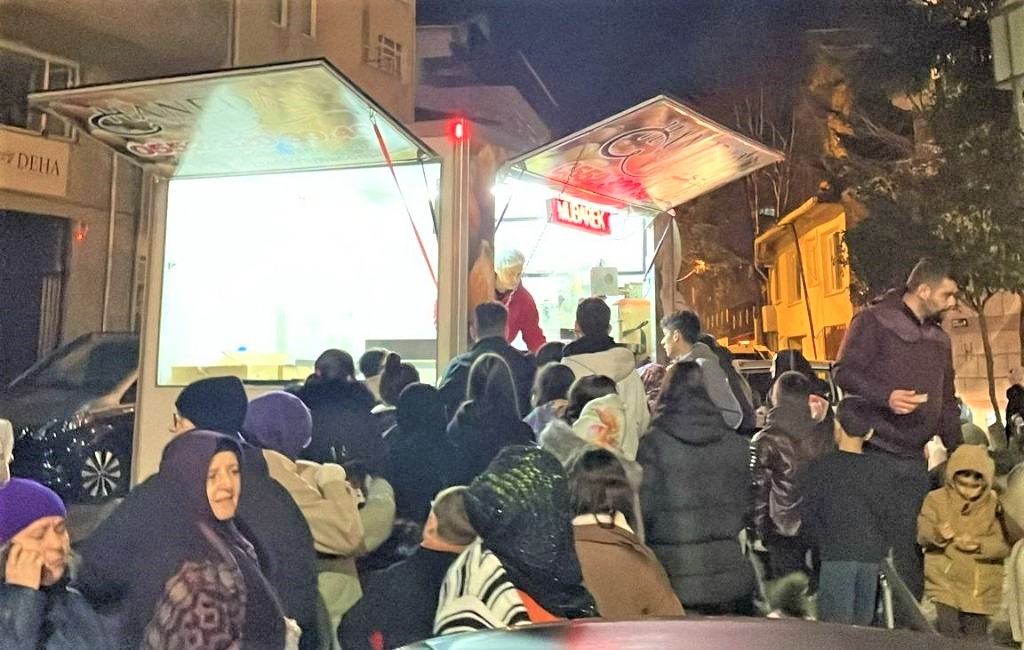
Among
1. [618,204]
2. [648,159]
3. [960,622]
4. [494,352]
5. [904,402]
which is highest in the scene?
[648,159]

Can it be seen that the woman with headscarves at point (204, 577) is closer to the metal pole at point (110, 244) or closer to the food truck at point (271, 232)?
the food truck at point (271, 232)

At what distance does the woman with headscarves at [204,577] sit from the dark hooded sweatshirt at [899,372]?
1.29 meters

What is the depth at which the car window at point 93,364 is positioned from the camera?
153 cm

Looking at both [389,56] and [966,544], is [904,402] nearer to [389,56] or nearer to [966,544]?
[966,544]

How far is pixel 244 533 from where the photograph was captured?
56.9 inches

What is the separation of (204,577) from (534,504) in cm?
66

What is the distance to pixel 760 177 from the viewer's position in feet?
5.32

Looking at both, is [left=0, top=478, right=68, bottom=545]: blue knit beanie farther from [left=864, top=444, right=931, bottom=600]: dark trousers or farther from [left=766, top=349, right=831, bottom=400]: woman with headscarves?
[left=864, top=444, right=931, bottom=600]: dark trousers

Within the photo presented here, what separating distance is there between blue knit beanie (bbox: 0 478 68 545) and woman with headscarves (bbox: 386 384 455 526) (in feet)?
2.20

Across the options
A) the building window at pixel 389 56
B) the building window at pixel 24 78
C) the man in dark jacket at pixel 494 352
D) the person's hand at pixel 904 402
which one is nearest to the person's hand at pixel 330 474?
the man in dark jacket at pixel 494 352

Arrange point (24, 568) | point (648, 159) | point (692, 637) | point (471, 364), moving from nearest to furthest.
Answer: point (692, 637), point (24, 568), point (471, 364), point (648, 159)

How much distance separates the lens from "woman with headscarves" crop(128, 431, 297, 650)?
1.41m

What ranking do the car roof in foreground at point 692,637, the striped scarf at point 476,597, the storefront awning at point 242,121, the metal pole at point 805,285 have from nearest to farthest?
the car roof in foreground at point 692,637 → the striped scarf at point 476,597 → the storefront awning at point 242,121 → the metal pole at point 805,285

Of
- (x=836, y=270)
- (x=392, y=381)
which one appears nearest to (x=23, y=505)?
(x=392, y=381)
